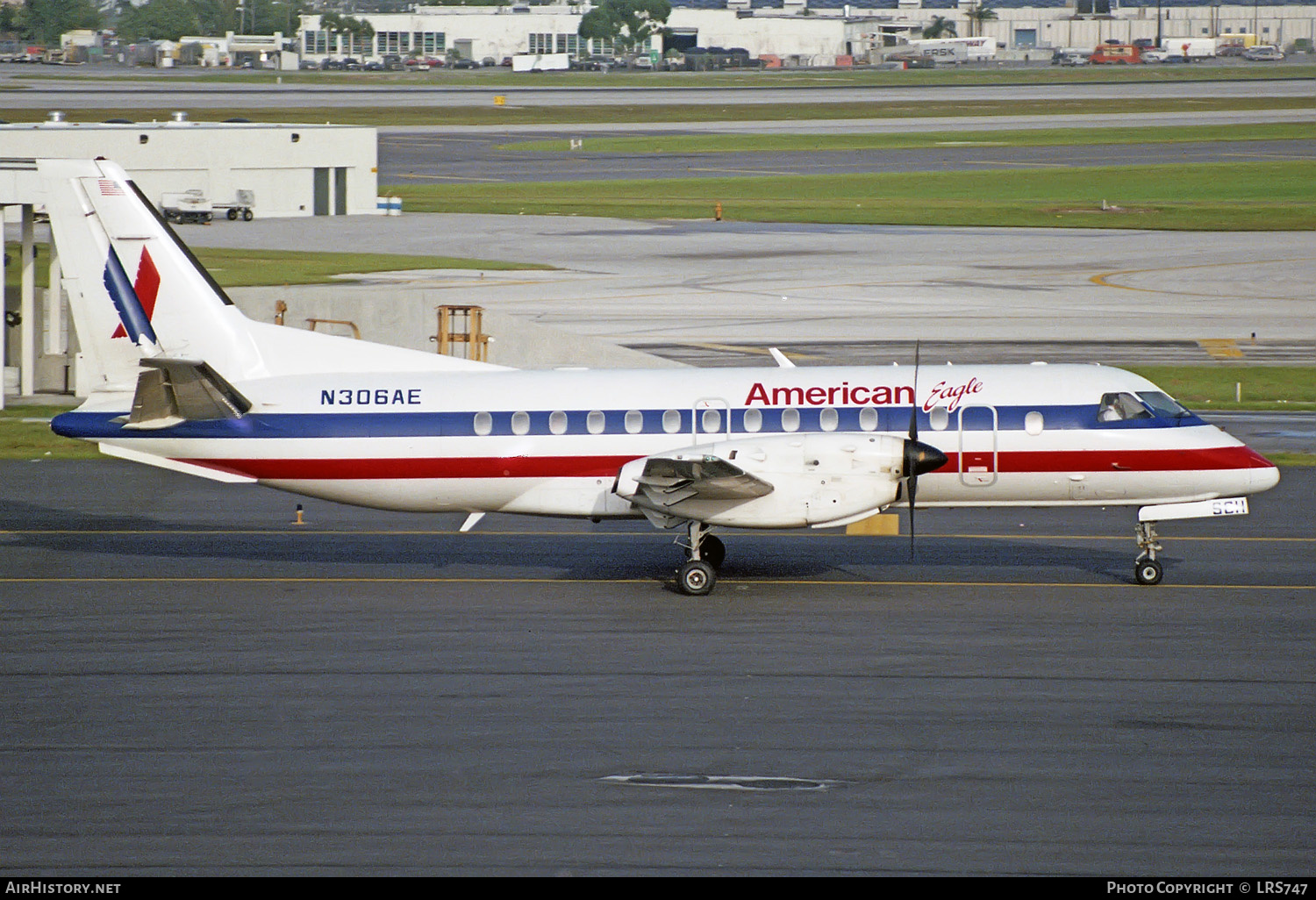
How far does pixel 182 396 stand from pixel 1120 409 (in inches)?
523

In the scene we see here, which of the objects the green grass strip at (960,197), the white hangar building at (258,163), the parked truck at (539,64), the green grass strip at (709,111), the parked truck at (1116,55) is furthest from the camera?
the parked truck at (539,64)

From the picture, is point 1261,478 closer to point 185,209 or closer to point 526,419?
point 526,419

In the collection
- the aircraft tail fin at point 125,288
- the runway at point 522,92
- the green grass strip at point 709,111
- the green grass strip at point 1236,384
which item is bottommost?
the green grass strip at point 1236,384

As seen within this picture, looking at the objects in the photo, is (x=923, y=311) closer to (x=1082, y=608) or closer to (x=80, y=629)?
(x=1082, y=608)

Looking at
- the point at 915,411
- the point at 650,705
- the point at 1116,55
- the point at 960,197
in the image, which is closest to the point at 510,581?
the point at 915,411

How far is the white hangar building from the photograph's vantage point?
2635 inches

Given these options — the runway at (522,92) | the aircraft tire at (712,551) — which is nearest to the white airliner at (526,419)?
the aircraft tire at (712,551)

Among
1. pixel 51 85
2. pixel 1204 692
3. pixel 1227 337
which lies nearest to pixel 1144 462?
pixel 1204 692

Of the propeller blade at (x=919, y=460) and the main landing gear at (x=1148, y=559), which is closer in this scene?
the propeller blade at (x=919, y=460)

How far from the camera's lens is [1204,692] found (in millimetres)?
16188

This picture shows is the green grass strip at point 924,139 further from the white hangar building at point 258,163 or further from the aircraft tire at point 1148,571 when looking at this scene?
the aircraft tire at point 1148,571

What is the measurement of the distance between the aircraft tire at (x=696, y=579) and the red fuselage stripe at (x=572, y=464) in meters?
1.79

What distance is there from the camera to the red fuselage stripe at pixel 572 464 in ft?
69.7

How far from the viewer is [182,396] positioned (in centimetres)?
2123
